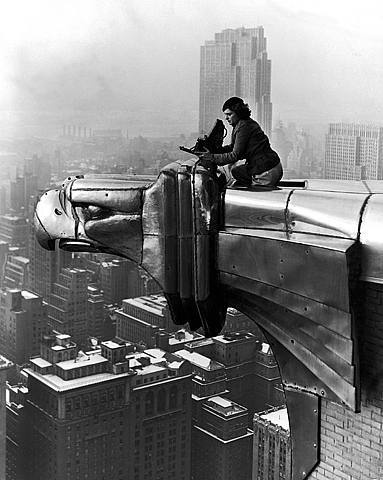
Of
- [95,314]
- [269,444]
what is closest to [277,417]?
[269,444]

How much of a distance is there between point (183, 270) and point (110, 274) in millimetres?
5574

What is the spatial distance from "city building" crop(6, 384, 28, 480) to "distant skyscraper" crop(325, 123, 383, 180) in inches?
157

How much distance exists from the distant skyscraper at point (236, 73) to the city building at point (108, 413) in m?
2.68

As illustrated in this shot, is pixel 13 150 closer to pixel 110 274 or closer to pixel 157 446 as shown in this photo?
pixel 110 274

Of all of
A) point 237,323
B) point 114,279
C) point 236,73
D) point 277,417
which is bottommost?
point 277,417

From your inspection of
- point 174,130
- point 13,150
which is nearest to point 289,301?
point 174,130

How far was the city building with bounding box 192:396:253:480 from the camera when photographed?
6.76 metres

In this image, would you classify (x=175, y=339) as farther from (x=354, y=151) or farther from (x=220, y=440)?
(x=354, y=151)

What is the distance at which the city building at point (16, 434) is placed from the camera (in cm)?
691

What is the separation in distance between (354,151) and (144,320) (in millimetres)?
3013

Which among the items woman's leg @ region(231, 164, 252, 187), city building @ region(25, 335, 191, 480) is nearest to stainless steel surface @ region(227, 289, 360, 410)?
woman's leg @ region(231, 164, 252, 187)

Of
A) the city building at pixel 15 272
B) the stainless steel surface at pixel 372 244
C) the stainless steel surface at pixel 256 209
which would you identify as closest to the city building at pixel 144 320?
the city building at pixel 15 272

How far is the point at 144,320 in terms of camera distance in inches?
287

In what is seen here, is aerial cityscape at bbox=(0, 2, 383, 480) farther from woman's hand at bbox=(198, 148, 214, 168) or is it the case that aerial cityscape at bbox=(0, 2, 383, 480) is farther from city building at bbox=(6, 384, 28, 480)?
woman's hand at bbox=(198, 148, 214, 168)
